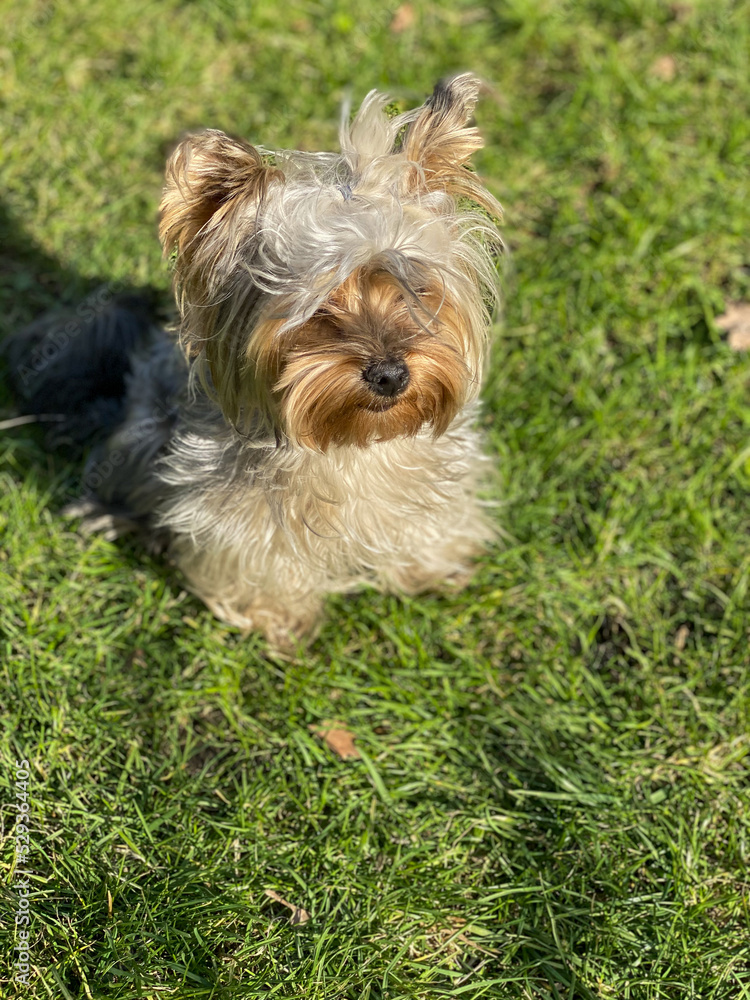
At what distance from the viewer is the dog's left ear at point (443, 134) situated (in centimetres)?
274

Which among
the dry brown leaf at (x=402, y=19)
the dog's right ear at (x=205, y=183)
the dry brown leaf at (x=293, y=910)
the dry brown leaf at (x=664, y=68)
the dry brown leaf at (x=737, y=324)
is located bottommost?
the dry brown leaf at (x=293, y=910)

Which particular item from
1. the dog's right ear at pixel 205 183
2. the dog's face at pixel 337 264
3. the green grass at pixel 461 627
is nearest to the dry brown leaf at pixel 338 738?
the green grass at pixel 461 627

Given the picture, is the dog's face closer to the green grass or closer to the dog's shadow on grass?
the green grass

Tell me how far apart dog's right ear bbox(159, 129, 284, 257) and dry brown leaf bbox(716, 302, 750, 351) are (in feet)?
9.35

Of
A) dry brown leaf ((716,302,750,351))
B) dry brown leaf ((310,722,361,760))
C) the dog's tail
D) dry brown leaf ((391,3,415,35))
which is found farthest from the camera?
dry brown leaf ((391,3,415,35))

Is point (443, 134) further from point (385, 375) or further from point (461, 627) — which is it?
point (461, 627)

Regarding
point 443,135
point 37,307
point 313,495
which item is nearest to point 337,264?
point 443,135

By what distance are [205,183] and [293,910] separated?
2.39m

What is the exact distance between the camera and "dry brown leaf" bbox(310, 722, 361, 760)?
3701 mm

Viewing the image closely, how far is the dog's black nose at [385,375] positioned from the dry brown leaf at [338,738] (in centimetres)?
159

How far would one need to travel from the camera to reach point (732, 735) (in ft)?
12.1

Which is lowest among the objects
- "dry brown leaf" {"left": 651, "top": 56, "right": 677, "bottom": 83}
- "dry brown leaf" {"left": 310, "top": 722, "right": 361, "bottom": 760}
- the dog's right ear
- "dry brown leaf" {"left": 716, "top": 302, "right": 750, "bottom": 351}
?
"dry brown leaf" {"left": 310, "top": 722, "right": 361, "bottom": 760}

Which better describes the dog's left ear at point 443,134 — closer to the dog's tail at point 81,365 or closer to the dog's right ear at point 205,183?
the dog's right ear at point 205,183

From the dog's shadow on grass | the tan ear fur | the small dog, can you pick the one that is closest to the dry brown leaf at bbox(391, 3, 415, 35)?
the dog's shadow on grass
